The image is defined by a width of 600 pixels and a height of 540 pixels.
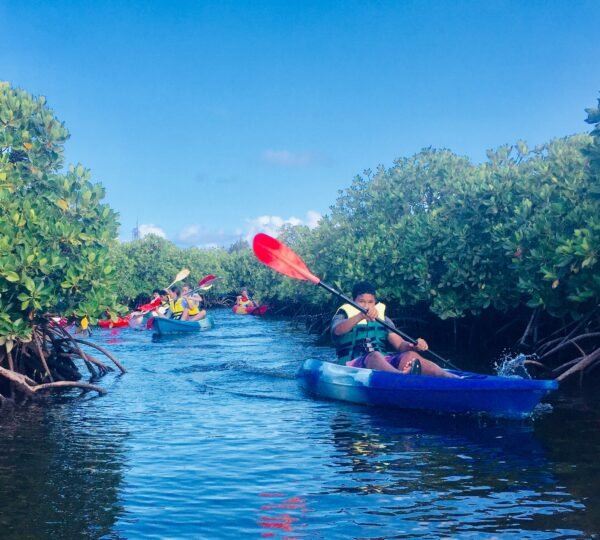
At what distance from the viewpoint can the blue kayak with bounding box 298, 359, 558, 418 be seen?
7.30 metres

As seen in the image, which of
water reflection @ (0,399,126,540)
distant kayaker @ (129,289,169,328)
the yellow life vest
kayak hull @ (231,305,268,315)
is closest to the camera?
water reflection @ (0,399,126,540)

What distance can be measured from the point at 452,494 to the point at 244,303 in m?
32.1

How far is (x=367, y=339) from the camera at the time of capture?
9336 millimetres

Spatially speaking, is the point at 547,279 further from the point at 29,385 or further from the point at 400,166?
the point at 400,166

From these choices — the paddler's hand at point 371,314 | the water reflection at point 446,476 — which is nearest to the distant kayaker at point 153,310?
the paddler's hand at point 371,314

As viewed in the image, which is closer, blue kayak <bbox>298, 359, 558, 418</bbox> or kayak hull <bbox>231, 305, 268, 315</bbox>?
blue kayak <bbox>298, 359, 558, 418</bbox>

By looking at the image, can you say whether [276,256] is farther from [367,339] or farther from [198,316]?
[198,316]

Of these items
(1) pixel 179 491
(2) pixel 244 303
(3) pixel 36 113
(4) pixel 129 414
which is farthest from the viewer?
(2) pixel 244 303

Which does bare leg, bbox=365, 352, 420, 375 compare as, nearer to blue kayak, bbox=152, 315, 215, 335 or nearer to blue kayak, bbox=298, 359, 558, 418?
blue kayak, bbox=298, 359, 558, 418

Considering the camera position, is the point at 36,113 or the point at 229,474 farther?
the point at 36,113

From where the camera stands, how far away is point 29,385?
940 centimetres

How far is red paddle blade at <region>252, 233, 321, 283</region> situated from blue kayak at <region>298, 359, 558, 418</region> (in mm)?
1493

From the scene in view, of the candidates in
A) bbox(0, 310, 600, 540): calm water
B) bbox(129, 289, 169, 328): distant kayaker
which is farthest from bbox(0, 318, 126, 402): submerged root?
bbox(129, 289, 169, 328): distant kayaker

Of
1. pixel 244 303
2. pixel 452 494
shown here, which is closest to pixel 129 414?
pixel 452 494
